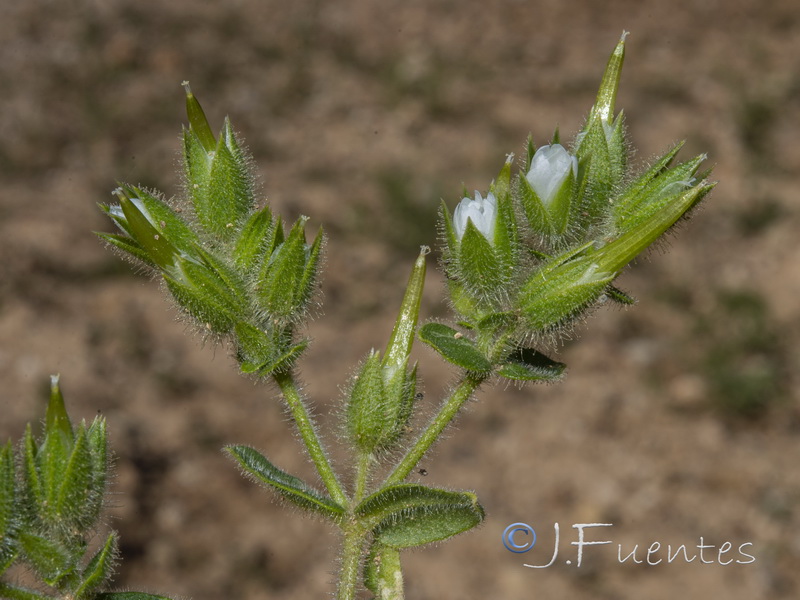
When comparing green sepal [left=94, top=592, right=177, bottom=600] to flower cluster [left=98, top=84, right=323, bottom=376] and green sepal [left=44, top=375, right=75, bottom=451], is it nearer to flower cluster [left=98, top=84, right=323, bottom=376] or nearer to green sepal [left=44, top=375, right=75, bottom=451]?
green sepal [left=44, top=375, right=75, bottom=451]

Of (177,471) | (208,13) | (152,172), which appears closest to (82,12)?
(208,13)

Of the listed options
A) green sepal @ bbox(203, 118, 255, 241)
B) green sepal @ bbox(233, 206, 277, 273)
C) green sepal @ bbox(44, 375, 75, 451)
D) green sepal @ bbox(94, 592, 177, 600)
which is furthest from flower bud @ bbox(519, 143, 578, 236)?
green sepal @ bbox(94, 592, 177, 600)

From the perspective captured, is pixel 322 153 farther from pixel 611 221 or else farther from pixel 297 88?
pixel 611 221

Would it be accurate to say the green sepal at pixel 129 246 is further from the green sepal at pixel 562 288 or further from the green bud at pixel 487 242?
the green sepal at pixel 562 288

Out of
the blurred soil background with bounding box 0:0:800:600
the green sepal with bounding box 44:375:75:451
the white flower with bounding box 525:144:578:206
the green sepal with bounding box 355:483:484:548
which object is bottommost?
the green sepal with bounding box 44:375:75:451

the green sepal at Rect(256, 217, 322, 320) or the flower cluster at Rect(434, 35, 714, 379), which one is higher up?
the flower cluster at Rect(434, 35, 714, 379)

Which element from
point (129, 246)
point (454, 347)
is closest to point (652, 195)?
point (454, 347)
